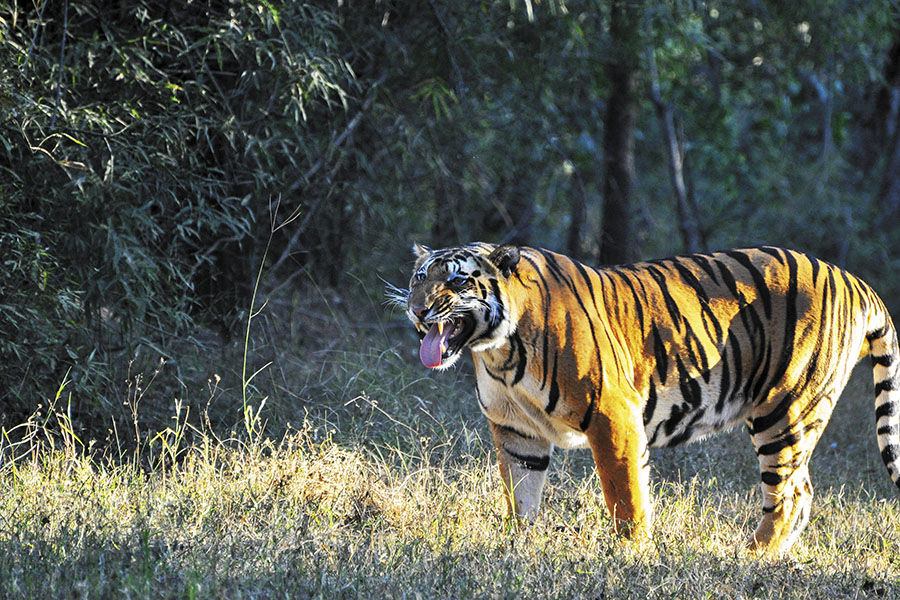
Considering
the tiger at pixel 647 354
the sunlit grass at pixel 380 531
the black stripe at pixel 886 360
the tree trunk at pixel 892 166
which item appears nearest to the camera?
the sunlit grass at pixel 380 531

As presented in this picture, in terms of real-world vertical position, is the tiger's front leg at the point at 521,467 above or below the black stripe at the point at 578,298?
below

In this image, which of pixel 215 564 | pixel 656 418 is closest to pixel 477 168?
pixel 656 418

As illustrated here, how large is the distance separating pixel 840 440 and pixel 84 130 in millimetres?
4905

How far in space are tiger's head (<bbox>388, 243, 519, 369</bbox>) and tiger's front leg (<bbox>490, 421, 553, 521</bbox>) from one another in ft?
1.72

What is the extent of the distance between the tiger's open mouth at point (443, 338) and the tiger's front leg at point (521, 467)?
0.59m

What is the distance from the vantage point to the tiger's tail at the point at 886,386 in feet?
14.9

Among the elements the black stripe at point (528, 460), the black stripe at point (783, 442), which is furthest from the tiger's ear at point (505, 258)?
the black stripe at point (783, 442)

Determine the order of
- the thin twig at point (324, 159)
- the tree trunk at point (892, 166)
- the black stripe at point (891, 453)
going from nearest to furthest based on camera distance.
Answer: the black stripe at point (891, 453) < the thin twig at point (324, 159) < the tree trunk at point (892, 166)

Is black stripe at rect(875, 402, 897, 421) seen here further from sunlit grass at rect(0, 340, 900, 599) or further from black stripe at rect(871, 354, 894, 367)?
sunlit grass at rect(0, 340, 900, 599)

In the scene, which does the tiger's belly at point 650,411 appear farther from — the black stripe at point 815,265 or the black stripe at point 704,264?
the black stripe at point 815,265

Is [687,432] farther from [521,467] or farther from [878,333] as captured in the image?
[878,333]

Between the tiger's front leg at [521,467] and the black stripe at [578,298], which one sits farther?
the tiger's front leg at [521,467]

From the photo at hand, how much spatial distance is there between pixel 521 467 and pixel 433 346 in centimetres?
82

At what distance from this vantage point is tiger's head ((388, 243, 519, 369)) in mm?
3844
